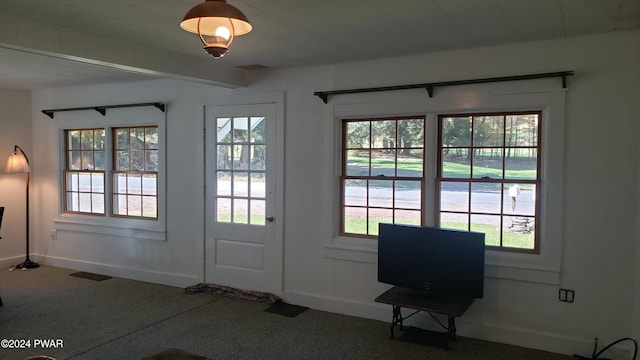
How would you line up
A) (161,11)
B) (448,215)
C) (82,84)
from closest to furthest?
(161,11) → (448,215) → (82,84)

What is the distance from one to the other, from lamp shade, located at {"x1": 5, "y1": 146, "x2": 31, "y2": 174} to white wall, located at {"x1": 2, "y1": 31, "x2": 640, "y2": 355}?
170 cm

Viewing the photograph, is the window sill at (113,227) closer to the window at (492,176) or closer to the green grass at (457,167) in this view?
the green grass at (457,167)

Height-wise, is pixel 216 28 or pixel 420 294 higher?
pixel 216 28

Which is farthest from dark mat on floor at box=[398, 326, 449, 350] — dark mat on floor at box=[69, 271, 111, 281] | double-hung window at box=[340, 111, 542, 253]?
dark mat on floor at box=[69, 271, 111, 281]

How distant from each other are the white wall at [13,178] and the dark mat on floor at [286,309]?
4.25 metres

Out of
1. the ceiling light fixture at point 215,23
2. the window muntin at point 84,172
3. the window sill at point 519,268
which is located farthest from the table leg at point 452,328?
the window muntin at point 84,172

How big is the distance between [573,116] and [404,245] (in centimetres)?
171

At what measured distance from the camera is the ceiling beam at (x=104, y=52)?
126 inches

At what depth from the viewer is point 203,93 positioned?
5500 mm

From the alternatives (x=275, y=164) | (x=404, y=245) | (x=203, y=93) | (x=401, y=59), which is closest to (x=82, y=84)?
(x=203, y=93)

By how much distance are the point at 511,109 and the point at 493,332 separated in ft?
6.24

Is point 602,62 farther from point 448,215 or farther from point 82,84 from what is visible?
point 82,84

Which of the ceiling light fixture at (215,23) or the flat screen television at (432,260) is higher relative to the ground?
the ceiling light fixture at (215,23)

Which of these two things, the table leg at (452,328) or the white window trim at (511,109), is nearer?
the white window trim at (511,109)
